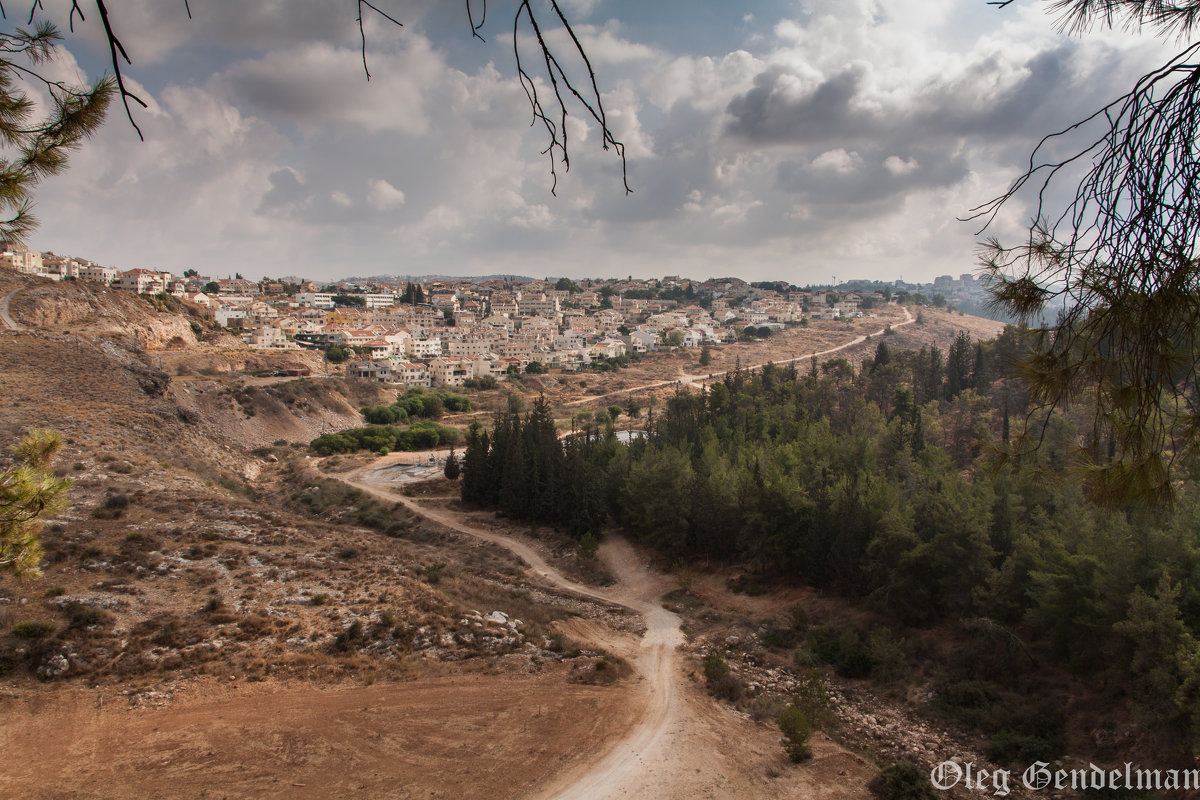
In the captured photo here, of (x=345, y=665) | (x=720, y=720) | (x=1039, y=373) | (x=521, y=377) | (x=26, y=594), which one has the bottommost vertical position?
(x=720, y=720)

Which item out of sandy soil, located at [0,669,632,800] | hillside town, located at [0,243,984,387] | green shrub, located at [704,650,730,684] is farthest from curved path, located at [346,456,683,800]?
hillside town, located at [0,243,984,387]

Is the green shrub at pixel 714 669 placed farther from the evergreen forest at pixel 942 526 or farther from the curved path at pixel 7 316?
the curved path at pixel 7 316

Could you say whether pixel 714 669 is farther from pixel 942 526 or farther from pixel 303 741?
pixel 303 741

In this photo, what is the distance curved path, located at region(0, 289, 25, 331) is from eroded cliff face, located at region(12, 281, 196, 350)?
403mm

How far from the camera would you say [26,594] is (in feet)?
41.0

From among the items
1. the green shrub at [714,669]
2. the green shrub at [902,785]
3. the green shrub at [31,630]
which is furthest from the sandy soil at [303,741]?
the green shrub at [902,785]

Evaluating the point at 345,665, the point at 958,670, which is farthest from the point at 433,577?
the point at 958,670

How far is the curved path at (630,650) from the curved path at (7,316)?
28.6m

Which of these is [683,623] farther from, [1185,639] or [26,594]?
[26,594]

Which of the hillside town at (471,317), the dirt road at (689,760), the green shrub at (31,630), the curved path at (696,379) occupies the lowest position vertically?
the dirt road at (689,760)

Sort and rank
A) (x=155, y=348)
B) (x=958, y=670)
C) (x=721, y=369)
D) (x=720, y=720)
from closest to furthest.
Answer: (x=720, y=720) < (x=958, y=670) < (x=155, y=348) < (x=721, y=369)

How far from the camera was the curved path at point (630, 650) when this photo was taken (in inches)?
356

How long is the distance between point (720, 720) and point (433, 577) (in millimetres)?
9474

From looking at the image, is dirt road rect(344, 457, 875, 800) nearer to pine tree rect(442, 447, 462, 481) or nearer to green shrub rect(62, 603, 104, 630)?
green shrub rect(62, 603, 104, 630)
